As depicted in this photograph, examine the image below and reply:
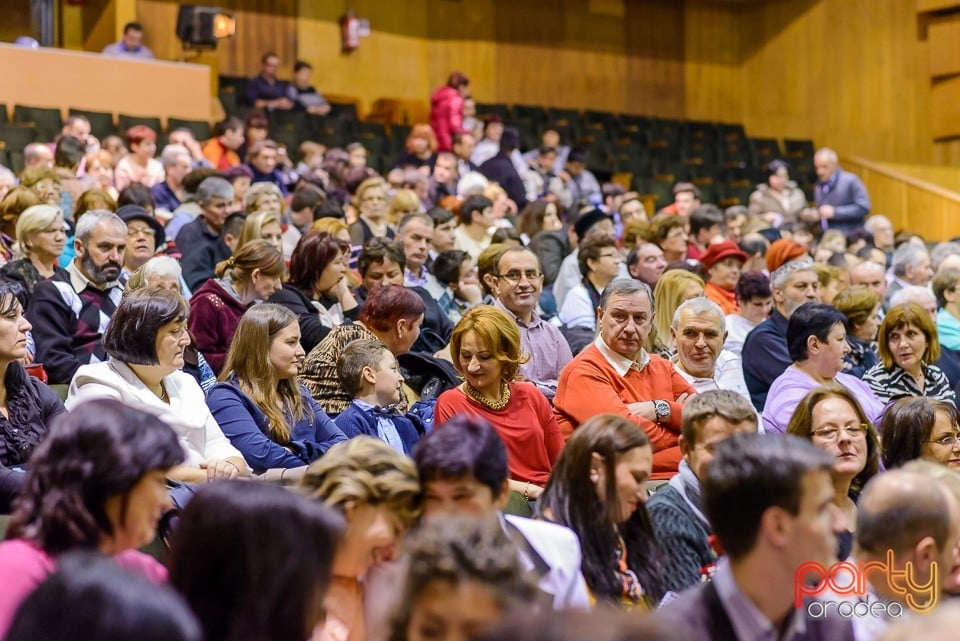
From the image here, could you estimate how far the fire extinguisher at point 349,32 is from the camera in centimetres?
1162

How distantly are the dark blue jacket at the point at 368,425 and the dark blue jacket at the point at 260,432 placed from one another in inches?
3.1

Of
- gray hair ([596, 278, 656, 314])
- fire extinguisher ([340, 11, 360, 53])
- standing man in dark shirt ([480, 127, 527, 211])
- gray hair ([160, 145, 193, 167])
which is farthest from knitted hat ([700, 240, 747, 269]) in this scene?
fire extinguisher ([340, 11, 360, 53])

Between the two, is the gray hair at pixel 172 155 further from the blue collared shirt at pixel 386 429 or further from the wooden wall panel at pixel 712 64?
the wooden wall panel at pixel 712 64

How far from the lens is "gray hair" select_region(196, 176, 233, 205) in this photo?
5.41 meters

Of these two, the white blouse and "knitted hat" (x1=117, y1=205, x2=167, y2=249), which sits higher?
"knitted hat" (x1=117, y1=205, x2=167, y2=249)

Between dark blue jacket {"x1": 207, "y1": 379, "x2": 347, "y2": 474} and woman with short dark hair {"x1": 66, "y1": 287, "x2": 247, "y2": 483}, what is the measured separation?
0.06m

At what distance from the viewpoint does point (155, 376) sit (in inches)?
121

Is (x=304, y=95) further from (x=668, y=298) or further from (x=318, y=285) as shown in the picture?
(x=668, y=298)

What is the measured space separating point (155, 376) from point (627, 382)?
127 centimetres

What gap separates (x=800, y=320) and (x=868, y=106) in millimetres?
9325

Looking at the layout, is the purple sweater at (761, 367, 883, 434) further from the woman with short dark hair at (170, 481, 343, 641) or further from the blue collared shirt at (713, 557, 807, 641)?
the woman with short dark hair at (170, 481, 343, 641)

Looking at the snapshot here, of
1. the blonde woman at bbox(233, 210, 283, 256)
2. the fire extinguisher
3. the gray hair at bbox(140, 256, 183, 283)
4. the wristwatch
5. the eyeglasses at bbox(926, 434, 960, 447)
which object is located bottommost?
the eyeglasses at bbox(926, 434, 960, 447)

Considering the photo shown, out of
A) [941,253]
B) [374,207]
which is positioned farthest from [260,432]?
[941,253]

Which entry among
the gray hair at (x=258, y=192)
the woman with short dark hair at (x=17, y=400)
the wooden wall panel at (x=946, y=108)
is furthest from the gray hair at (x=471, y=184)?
the wooden wall panel at (x=946, y=108)
